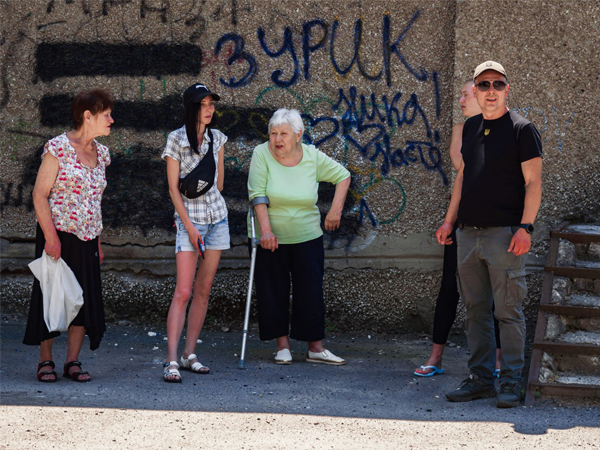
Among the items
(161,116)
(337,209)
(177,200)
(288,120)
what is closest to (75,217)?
(177,200)

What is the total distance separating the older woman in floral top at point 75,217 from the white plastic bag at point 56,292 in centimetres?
6

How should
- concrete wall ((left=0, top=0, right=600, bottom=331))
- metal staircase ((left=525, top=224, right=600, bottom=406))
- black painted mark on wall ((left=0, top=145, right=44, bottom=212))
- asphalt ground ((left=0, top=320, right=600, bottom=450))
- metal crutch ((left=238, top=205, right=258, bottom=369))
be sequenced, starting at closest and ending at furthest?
1. asphalt ground ((left=0, top=320, right=600, bottom=450))
2. metal staircase ((left=525, top=224, right=600, bottom=406))
3. metal crutch ((left=238, top=205, right=258, bottom=369))
4. concrete wall ((left=0, top=0, right=600, bottom=331))
5. black painted mark on wall ((left=0, top=145, right=44, bottom=212))

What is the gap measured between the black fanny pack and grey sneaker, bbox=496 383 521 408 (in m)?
2.12

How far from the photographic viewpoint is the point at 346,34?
652 centimetres

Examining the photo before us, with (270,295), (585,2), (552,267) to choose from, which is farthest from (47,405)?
(585,2)

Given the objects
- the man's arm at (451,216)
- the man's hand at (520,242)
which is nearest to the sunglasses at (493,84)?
the man's arm at (451,216)

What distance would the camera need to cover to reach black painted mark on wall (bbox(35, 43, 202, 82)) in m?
6.62

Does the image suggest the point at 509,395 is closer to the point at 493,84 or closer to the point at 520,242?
the point at 520,242

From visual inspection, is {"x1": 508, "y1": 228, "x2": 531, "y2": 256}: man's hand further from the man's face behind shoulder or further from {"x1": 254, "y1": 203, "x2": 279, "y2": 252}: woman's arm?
{"x1": 254, "y1": 203, "x2": 279, "y2": 252}: woman's arm

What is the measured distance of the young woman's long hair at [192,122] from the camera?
524 centimetres

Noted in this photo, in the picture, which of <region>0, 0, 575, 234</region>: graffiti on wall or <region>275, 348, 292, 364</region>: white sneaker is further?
<region>0, 0, 575, 234</region>: graffiti on wall

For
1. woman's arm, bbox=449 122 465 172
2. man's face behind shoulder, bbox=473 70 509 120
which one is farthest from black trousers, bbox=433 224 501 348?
man's face behind shoulder, bbox=473 70 509 120

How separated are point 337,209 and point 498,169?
4.41ft

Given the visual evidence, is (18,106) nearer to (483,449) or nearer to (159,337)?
(159,337)
